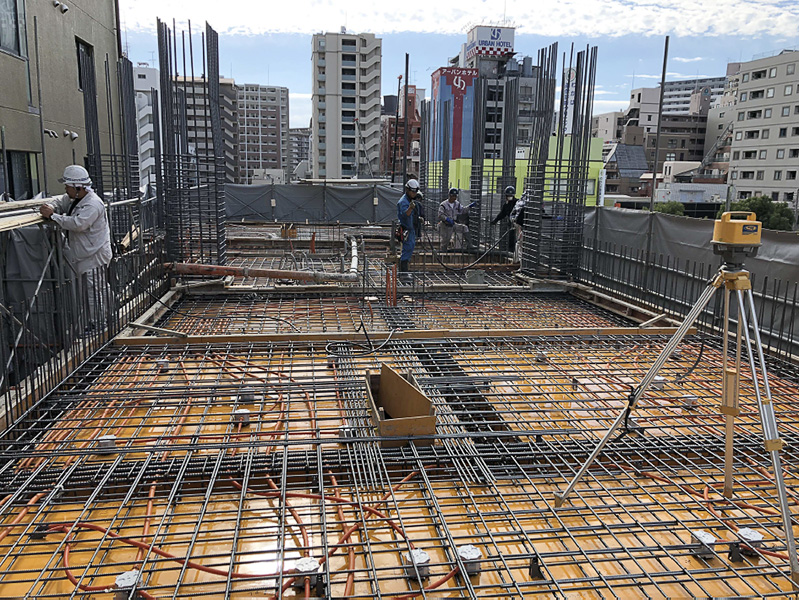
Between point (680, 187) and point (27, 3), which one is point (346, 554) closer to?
point (27, 3)

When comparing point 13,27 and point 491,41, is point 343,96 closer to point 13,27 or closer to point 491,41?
point 491,41

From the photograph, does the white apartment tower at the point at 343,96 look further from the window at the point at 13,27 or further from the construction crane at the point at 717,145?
the window at the point at 13,27

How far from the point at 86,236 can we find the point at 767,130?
6279cm

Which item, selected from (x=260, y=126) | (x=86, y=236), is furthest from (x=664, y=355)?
(x=260, y=126)

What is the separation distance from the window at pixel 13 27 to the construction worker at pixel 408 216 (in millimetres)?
7523

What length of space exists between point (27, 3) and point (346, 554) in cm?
1287

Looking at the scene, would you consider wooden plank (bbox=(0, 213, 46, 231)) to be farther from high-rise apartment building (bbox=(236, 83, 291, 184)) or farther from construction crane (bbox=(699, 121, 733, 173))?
high-rise apartment building (bbox=(236, 83, 291, 184))

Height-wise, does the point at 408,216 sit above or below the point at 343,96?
below

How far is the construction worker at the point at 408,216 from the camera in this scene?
10.4 m

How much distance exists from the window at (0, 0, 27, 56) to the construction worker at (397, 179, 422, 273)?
24.7 ft

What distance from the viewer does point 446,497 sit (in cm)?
357

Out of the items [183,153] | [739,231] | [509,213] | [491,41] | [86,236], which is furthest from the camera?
[491,41]

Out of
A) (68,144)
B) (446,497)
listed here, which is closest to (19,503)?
(446,497)

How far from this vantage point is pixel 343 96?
7838 cm
